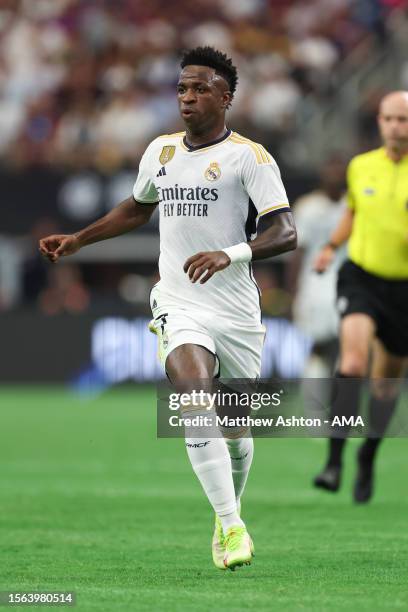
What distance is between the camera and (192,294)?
22.2 ft

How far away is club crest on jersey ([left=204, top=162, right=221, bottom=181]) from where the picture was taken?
6691mm

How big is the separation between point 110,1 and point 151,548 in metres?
18.1

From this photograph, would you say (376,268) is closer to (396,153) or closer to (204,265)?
(396,153)

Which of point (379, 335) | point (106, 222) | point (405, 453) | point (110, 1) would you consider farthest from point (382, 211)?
point (110, 1)

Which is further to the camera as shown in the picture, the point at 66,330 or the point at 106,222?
the point at 66,330

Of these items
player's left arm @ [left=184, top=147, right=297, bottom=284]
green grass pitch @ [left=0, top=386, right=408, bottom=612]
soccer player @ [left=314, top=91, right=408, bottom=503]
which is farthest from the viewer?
soccer player @ [left=314, top=91, right=408, bottom=503]

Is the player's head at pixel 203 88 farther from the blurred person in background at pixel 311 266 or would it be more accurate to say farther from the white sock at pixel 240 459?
the blurred person in background at pixel 311 266

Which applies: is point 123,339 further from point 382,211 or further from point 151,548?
point 151,548

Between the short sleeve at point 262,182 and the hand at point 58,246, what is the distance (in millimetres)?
950

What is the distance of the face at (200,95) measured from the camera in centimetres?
668

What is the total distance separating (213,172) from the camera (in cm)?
670

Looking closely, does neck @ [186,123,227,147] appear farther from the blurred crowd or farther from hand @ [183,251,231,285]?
the blurred crowd

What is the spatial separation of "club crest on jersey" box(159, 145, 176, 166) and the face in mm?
188

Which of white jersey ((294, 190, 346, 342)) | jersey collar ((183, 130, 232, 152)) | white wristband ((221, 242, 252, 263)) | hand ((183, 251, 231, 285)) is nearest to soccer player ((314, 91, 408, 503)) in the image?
jersey collar ((183, 130, 232, 152))
